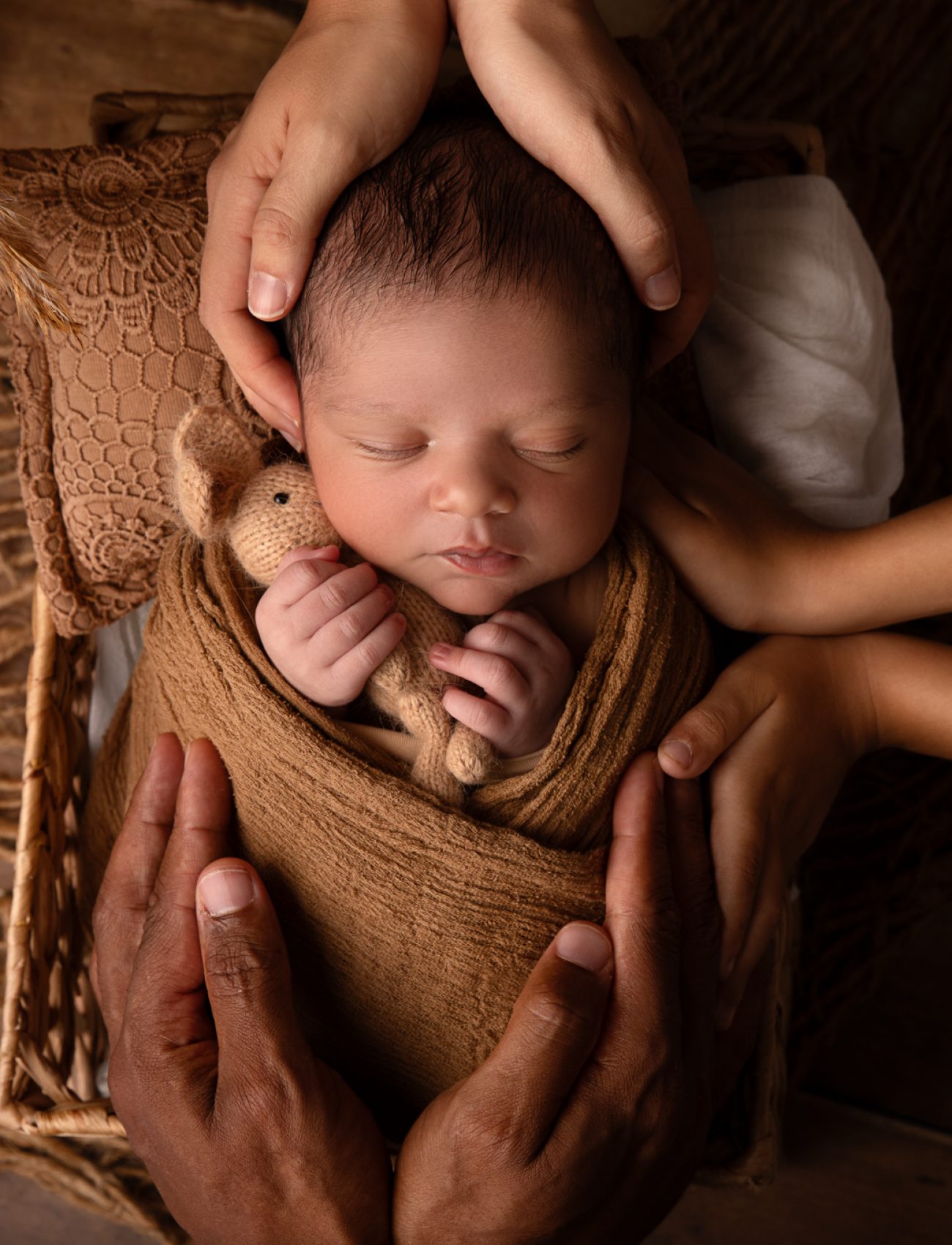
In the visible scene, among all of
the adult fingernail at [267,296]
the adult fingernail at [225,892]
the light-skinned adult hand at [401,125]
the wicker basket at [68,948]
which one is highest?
the light-skinned adult hand at [401,125]

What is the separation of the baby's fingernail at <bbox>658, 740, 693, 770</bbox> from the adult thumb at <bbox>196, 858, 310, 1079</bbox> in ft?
1.29

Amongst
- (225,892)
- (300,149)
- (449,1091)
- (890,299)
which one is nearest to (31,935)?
(225,892)

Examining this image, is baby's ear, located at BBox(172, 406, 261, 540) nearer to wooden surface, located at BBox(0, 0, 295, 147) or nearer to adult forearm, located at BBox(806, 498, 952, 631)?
adult forearm, located at BBox(806, 498, 952, 631)

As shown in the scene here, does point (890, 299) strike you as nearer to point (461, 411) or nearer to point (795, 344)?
point (795, 344)

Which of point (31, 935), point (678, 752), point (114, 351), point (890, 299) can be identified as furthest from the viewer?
point (890, 299)

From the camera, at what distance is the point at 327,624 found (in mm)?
906

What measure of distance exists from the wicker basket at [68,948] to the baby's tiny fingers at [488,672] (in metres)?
0.55

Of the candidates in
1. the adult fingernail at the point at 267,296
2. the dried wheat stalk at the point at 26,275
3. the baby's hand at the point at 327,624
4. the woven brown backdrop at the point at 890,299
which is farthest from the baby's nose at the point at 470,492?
the woven brown backdrop at the point at 890,299

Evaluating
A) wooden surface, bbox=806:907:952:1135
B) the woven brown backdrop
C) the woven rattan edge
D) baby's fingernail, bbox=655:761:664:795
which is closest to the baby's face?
baby's fingernail, bbox=655:761:664:795

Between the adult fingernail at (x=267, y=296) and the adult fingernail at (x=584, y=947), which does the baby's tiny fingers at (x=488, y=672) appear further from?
the adult fingernail at (x=267, y=296)

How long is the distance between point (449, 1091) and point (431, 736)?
0.32m

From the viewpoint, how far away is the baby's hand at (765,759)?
1047mm

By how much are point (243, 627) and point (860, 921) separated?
1136mm

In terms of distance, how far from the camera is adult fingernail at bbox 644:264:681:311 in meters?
0.96
